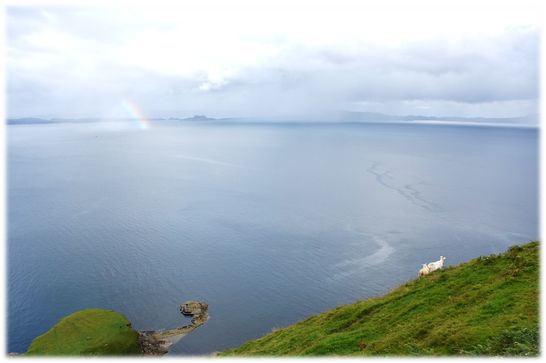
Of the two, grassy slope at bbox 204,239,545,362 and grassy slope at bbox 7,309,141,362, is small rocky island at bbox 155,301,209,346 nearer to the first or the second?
grassy slope at bbox 7,309,141,362

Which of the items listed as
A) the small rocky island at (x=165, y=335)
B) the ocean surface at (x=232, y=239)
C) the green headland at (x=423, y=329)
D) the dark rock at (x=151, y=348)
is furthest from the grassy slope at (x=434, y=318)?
the ocean surface at (x=232, y=239)

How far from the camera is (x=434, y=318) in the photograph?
22.2 metres

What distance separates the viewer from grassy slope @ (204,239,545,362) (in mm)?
18203

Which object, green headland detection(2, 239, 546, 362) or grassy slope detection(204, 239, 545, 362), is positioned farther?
grassy slope detection(204, 239, 545, 362)

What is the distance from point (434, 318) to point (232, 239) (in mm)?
55110

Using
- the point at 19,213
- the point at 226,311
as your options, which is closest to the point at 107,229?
the point at 19,213

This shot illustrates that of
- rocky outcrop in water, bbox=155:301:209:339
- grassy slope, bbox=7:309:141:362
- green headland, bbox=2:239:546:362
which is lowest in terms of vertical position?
rocky outcrop in water, bbox=155:301:209:339

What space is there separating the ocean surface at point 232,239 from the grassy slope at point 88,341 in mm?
4799

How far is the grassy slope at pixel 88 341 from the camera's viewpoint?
3334 centimetres

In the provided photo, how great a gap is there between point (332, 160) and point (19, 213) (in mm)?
140549

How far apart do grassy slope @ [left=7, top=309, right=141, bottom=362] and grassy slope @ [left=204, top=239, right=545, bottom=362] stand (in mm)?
11747

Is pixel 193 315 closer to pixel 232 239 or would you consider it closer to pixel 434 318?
pixel 232 239

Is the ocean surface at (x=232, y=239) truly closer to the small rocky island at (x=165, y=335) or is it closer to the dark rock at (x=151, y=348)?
the small rocky island at (x=165, y=335)

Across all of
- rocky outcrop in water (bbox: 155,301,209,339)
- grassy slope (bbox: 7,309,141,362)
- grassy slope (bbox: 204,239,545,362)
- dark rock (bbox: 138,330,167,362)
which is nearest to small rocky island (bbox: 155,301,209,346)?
rocky outcrop in water (bbox: 155,301,209,339)
